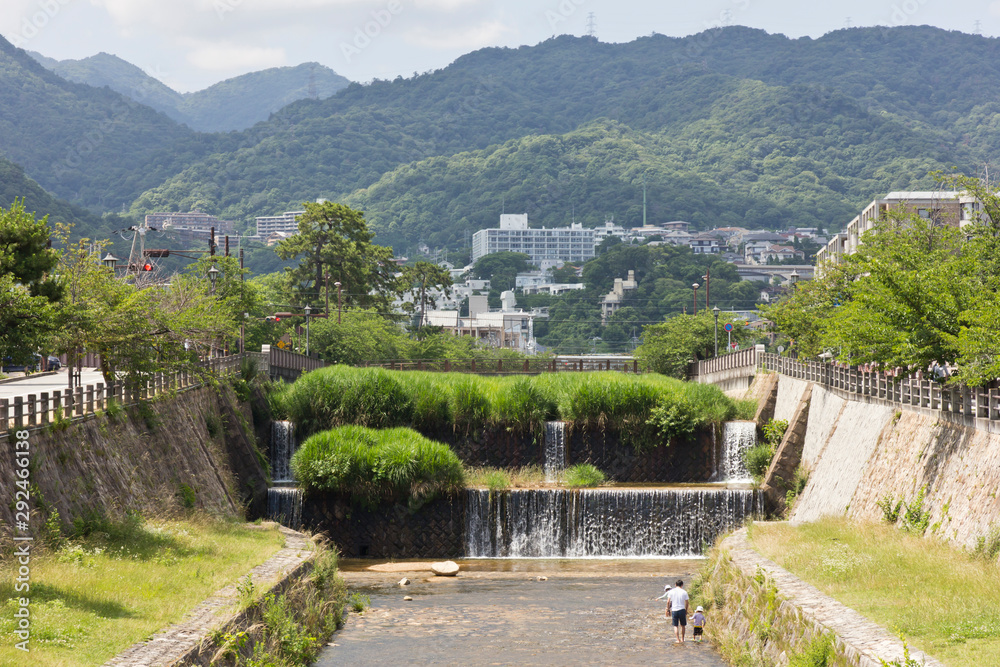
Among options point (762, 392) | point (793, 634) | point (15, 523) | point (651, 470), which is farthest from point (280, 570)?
point (762, 392)

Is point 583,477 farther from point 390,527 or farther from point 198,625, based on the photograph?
point 198,625

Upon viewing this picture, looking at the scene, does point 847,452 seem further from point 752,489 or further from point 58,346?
point 58,346

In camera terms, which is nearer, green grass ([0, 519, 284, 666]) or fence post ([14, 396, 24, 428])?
green grass ([0, 519, 284, 666])

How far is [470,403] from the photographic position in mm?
51531

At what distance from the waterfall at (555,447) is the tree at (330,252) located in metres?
44.2

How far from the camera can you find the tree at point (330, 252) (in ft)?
306

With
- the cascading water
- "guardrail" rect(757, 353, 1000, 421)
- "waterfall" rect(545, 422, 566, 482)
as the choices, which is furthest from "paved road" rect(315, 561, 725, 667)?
"waterfall" rect(545, 422, 566, 482)

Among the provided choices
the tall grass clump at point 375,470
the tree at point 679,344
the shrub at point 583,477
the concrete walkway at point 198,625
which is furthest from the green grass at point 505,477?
the tree at point 679,344

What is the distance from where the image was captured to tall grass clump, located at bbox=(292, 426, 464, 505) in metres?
41.3

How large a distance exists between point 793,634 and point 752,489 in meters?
22.7

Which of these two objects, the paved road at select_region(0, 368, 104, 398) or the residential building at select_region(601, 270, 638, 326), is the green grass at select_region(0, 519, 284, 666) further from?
the residential building at select_region(601, 270, 638, 326)

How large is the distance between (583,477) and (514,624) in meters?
17.5

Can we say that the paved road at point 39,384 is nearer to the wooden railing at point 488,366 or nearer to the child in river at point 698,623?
the child in river at point 698,623

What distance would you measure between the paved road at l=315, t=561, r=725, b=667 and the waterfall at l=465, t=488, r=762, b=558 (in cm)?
487
